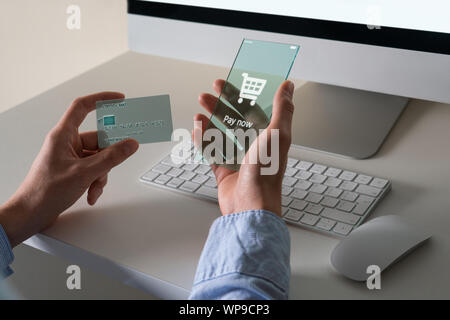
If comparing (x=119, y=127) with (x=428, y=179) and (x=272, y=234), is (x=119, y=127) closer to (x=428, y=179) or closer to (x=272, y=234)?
(x=272, y=234)

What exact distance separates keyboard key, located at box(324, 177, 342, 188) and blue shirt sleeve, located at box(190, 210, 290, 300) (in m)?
0.15

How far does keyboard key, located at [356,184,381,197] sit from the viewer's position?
60cm

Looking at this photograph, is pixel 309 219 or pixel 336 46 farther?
pixel 336 46

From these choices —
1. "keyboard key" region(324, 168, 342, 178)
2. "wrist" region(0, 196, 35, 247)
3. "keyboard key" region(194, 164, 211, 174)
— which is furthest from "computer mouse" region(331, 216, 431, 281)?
"wrist" region(0, 196, 35, 247)

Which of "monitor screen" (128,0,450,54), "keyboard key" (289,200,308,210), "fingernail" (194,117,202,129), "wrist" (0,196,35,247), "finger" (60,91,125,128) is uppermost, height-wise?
"monitor screen" (128,0,450,54)

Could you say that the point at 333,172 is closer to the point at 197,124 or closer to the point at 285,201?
the point at 285,201

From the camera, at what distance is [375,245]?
0.50m

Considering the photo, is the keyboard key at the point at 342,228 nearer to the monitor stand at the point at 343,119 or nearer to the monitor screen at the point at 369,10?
the monitor stand at the point at 343,119

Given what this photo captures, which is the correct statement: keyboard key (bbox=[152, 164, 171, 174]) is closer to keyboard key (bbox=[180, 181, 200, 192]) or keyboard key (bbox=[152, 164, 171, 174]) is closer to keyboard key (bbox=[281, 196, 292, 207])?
keyboard key (bbox=[180, 181, 200, 192])

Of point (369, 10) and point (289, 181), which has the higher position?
point (369, 10)

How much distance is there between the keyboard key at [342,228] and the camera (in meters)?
0.54

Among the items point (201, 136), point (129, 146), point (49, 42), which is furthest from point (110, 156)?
point (49, 42)

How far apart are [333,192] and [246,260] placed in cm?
20
